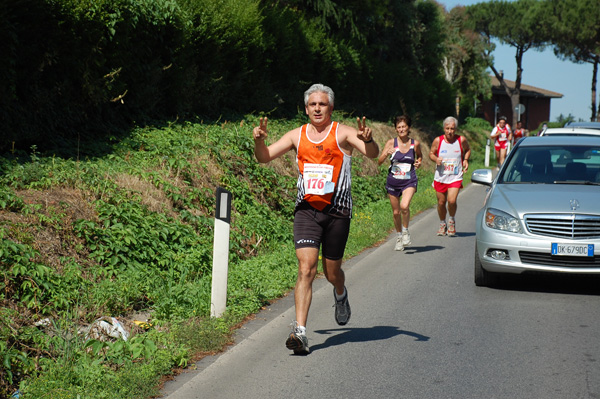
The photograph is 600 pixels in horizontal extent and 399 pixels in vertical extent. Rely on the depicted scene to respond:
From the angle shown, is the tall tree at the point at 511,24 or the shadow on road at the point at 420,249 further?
the tall tree at the point at 511,24

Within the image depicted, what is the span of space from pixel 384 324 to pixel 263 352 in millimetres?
1477

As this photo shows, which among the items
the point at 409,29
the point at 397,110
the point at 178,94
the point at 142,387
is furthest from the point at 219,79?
the point at 409,29

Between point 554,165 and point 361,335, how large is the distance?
4290 millimetres

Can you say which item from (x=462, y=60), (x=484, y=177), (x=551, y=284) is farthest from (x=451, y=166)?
(x=462, y=60)

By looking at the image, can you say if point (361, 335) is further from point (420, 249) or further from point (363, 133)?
point (420, 249)

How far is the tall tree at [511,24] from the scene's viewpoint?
62.1 metres

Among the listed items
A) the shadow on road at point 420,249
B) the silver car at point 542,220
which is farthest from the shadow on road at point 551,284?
the shadow on road at point 420,249

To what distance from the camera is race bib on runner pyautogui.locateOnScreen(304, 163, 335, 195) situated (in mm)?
6344

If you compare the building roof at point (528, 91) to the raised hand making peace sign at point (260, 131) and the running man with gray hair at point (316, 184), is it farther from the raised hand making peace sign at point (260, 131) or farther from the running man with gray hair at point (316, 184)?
the raised hand making peace sign at point (260, 131)

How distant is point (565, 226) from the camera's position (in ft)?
28.0

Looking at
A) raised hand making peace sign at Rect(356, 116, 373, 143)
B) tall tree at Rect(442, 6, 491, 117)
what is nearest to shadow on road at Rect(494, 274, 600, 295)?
raised hand making peace sign at Rect(356, 116, 373, 143)

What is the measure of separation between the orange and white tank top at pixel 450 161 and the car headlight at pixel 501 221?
4.27 m

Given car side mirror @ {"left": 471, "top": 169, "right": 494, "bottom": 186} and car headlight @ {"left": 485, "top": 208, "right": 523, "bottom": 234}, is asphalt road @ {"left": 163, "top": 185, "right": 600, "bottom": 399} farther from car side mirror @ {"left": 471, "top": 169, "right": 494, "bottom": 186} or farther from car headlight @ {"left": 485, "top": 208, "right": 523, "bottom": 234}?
car side mirror @ {"left": 471, "top": 169, "right": 494, "bottom": 186}

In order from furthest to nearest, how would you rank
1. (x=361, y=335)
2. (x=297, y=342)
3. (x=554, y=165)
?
(x=554, y=165), (x=361, y=335), (x=297, y=342)
